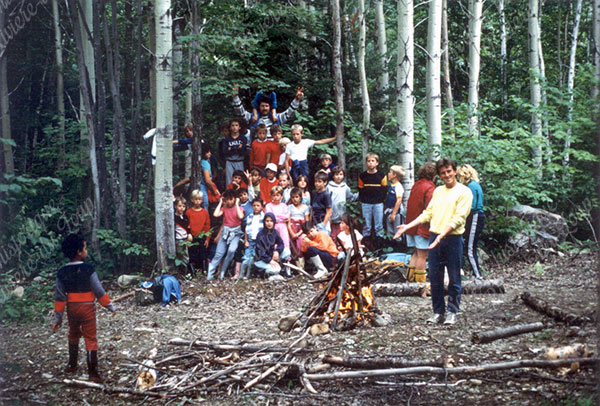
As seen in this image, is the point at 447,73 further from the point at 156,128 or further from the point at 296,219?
the point at 156,128

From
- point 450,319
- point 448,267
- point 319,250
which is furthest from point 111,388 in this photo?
point 319,250

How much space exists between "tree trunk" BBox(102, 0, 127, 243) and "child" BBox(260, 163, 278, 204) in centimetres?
324

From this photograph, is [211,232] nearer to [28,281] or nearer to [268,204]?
[268,204]

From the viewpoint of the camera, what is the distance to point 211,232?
7117mm

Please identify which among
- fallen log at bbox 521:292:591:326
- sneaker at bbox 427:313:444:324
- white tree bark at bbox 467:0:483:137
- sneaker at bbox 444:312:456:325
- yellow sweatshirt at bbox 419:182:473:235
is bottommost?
sneaker at bbox 427:313:444:324

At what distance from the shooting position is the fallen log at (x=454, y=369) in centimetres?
314

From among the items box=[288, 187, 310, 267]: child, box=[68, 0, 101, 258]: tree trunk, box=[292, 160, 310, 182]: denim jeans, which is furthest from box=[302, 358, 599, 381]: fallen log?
box=[292, 160, 310, 182]: denim jeans

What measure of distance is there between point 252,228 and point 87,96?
3.33m

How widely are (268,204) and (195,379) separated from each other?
423 cm

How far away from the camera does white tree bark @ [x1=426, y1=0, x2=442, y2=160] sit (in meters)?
7.91

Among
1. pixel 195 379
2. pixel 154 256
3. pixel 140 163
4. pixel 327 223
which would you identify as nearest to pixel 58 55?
pixel 140 163

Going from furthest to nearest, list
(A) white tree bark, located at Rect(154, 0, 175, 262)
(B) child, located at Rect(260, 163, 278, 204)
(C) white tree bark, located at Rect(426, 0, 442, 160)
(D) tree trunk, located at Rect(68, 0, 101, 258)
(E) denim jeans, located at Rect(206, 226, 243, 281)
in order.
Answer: (B) child, located at Rect(260, 163, 278, 204) < (C) white tree bark, located at Rect(426, 0, 442, 160) < (E) denim jeans, located at Rect(206, 226, 243, 281) < (A) white tree bark, located at Rect(154, 0, 175, 262) < (D) tree trunk, located at Rect(68, 0, 101, 258)

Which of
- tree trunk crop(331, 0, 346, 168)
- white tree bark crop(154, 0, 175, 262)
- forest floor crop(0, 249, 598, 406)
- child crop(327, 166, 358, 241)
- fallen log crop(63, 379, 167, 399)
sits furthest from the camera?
tree trunk crop(331, 0, 346, 168)

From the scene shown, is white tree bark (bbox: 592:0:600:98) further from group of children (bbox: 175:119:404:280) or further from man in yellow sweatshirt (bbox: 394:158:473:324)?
group of children (bbox: 175:119:404:280)
